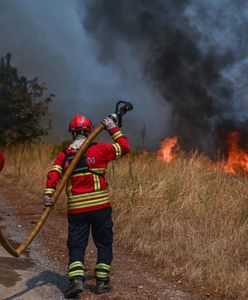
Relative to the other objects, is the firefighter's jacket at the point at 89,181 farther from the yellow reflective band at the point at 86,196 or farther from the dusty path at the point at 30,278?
the dusty path at the point at 30,278

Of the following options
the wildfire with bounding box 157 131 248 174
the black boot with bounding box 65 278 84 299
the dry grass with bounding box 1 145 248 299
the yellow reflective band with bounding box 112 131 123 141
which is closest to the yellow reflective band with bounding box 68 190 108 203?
the yellow reflective band with bounding box 112 131 123 141

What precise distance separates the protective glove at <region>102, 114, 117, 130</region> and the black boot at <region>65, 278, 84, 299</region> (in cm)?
142

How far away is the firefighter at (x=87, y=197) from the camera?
14.0ft

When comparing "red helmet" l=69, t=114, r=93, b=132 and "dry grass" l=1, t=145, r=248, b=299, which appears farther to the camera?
"dry grass" l=1, t=145, r=248, b=299

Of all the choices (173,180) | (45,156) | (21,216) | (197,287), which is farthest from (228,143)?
(197,287)

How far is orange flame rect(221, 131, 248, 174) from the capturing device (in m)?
8.81

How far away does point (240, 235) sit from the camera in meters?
5.87

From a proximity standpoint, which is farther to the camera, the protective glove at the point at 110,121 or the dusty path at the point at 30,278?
the protective glove at the point at 110,121

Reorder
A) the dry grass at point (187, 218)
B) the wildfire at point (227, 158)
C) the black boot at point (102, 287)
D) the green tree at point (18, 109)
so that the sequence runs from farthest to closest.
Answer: the green tree at point (18, 109)
the wildfire at point (227, 158)
the dry grass at point (187, 218)
the black boot at point (102, 287)

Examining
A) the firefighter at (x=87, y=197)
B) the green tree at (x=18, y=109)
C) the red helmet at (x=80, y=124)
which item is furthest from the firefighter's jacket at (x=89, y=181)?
the green tree at (x=18, y=109)

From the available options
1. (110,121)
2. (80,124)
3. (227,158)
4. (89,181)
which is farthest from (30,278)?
(227,158)

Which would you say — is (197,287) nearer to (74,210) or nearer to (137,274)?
(137,274)

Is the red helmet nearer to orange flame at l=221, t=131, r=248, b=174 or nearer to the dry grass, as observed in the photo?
the dry grass

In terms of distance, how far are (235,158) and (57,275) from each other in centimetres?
857
